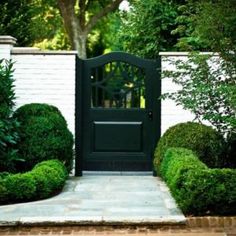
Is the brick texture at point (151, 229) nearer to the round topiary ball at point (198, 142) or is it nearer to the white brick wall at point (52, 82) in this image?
the round topiary ball at point (198, 142)

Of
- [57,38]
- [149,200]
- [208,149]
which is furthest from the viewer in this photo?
[57,38]

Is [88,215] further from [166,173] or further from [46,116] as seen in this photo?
[46,116]

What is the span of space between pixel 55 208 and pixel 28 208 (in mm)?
318

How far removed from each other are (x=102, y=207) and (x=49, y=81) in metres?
3.45

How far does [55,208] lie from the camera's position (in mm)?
6355

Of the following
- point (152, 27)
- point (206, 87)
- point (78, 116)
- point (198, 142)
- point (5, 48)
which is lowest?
point (198, 142)

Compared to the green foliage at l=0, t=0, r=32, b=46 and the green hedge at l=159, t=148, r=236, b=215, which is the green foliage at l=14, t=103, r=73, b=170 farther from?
the green foliage at l=0, t=0, r=32, b=46

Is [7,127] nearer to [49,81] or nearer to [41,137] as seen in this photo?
[41,137]

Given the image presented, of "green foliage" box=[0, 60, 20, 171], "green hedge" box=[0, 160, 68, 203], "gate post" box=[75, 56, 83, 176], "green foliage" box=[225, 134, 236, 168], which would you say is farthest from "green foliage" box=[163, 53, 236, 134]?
"green foliage" box=[0, 60, 20, 171]

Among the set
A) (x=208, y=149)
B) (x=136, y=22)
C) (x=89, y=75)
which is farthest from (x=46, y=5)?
(x=208, y=149)

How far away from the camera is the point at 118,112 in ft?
31.0

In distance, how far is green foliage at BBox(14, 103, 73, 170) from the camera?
27.4 ft

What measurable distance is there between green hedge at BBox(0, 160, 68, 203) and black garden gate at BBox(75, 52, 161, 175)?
2.08m

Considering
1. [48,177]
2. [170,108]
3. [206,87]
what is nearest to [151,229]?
[48,177]
